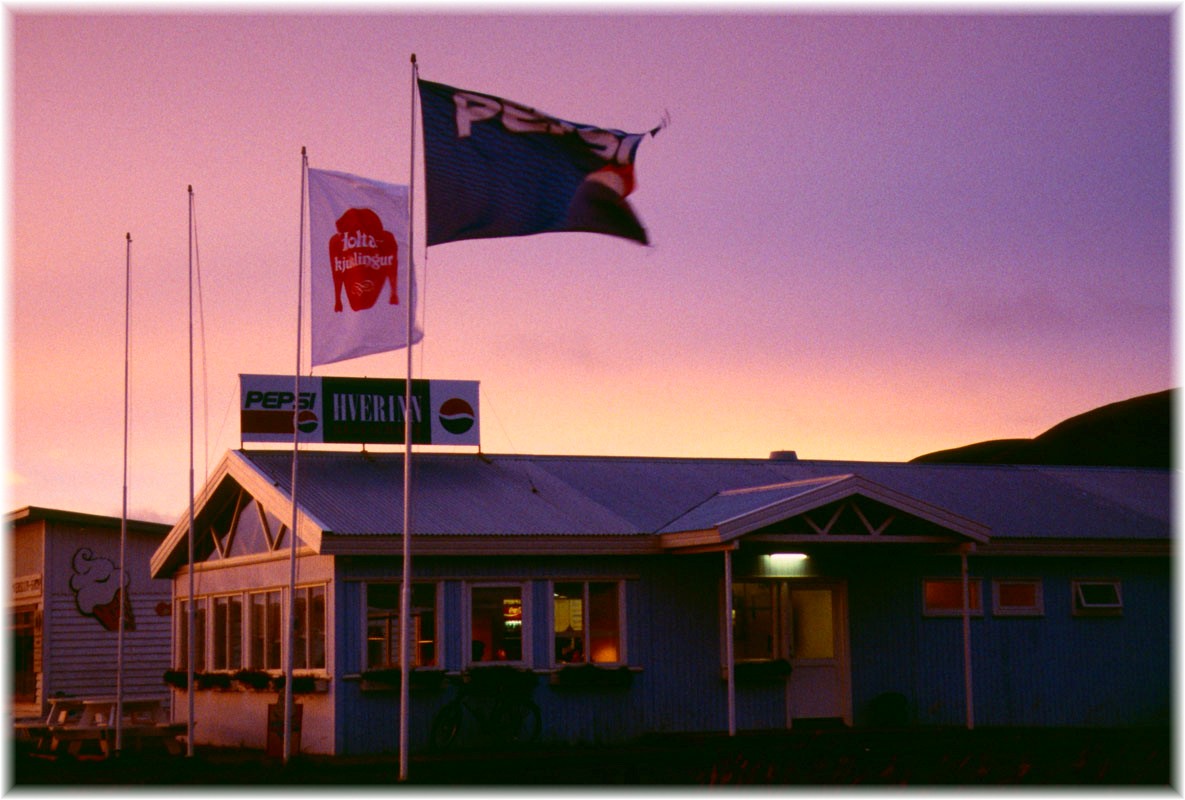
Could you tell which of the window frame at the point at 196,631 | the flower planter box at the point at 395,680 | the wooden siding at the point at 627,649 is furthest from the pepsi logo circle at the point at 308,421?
the flower planter box at the point at 395,680

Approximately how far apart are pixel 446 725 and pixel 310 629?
252 centimetres

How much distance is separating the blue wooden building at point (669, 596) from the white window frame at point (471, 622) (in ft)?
0.09

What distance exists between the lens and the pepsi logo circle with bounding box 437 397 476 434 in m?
26.4

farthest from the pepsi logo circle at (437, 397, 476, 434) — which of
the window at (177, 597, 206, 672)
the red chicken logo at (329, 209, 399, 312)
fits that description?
the red chicken logo at (329, 209, 399, 312)

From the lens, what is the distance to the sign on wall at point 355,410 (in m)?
25.5

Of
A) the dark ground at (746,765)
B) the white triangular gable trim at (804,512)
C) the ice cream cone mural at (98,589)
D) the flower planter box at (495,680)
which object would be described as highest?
the white triangular gable trim at (804,512)

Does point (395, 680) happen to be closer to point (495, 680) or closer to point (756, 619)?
point (495, 680)

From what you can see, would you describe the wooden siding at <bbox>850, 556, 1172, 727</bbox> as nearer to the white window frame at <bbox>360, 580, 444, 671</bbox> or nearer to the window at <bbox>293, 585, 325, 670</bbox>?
the white window frame at <bbox>360, 580, 444, 671</bbox>

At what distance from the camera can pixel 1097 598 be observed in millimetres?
26375

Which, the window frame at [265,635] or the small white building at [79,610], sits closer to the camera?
the window frame at [265,635]

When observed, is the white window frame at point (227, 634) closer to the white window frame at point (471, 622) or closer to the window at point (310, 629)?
the window at point (310, 629)

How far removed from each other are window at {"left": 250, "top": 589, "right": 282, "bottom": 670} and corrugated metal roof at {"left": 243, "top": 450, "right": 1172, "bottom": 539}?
78.8 inches

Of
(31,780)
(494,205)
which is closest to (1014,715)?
(494,205)

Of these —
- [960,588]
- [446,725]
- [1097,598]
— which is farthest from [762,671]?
→ [1097,598]
